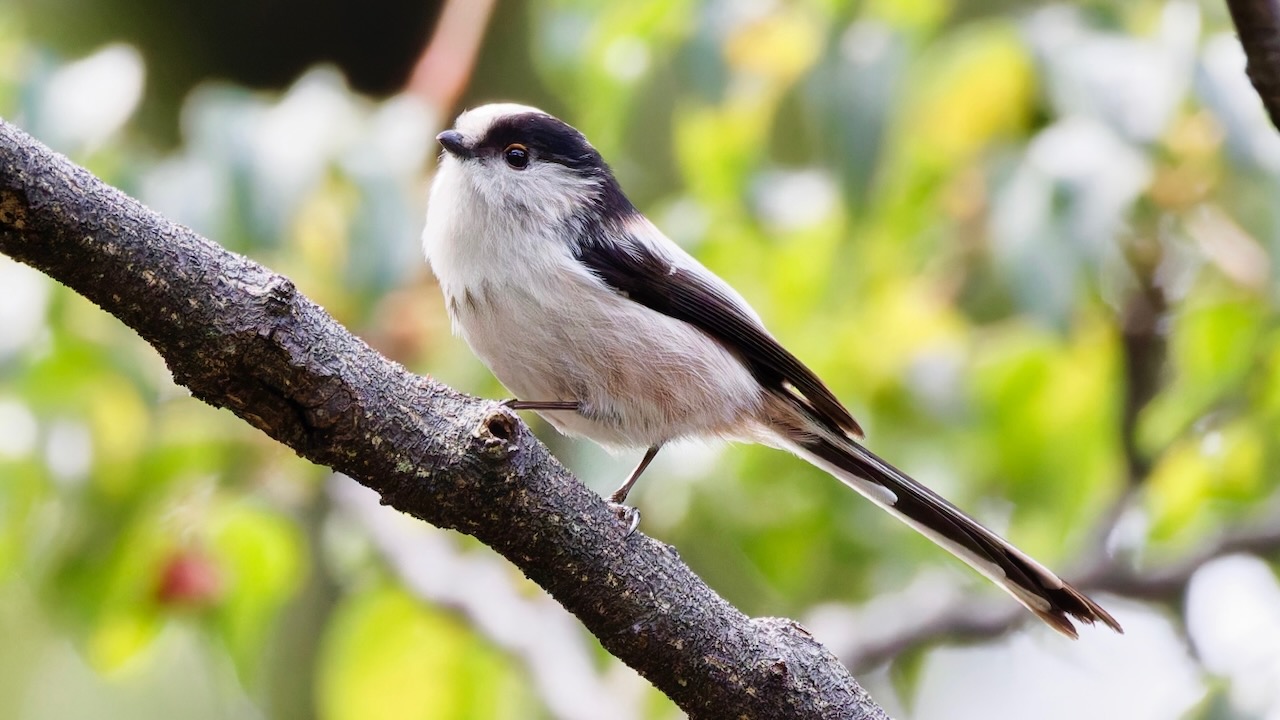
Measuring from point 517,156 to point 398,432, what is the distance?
109 cm

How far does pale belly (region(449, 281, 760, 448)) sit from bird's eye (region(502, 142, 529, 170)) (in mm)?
365

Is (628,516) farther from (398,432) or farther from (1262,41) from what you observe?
(1262,41)

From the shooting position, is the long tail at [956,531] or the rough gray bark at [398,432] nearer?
the rough gray bark at [398,432]

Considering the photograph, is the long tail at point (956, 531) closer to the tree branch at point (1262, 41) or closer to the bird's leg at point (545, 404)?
the bird's leg at point (545, 404)

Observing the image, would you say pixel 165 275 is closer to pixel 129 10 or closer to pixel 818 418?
pixel 818 418

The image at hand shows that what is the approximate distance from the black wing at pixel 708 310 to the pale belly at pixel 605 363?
0.14 feet

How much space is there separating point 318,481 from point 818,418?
50.5 inches

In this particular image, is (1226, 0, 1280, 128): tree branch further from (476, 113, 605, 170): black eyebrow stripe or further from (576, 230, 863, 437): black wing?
(476, 113, 605, 170): black eyebrow stripe

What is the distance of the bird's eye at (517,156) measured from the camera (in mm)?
2400

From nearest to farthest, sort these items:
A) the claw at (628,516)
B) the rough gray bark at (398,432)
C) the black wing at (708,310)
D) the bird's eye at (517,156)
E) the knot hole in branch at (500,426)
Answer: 1. the rough gray bark at (398,432)
2. the knot hole in branch at (500,426)
3. the claw at (628,516)
4. the black wing at (708,310)
5. the bird's eye at (517,156)

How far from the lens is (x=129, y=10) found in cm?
491

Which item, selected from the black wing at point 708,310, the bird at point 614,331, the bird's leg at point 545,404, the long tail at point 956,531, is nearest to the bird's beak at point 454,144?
the bird at point 614,331

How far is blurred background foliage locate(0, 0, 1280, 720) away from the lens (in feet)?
7.40

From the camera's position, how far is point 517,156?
2410 mm
